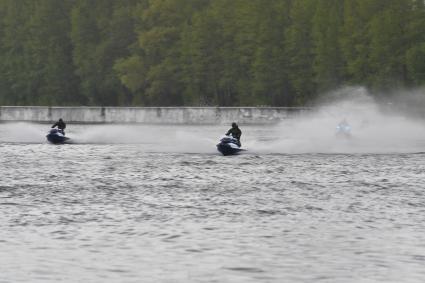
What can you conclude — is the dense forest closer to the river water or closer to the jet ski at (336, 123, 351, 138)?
the jet ski at (336, 123, 351, 138)

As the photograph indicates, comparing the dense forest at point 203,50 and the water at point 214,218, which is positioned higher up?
the dense forest at point 203,50

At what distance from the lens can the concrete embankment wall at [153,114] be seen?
4250 inches

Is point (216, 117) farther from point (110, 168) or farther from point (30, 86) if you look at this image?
point (110, 168)

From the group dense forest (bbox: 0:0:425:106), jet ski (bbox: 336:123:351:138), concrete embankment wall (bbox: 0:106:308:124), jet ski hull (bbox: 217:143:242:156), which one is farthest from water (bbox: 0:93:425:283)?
concrete embankment wall (bbox: 0:106:308:124)

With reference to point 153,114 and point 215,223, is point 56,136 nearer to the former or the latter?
point 215,223

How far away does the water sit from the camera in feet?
71.6

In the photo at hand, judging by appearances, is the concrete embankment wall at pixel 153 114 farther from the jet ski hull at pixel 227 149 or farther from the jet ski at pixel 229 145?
the jet ski at pixel 229 145

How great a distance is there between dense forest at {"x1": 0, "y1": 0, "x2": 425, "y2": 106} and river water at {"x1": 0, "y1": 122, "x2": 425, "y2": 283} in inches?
1804

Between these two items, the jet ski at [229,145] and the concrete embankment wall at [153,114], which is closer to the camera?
the jet ski at [229,145]

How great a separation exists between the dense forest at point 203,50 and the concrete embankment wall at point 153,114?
479cm

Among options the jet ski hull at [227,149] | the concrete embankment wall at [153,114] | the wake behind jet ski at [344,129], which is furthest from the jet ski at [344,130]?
the concrete embankment wall at [153,114]

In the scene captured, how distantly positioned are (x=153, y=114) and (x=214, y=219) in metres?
90.0

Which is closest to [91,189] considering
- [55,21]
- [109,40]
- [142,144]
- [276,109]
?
[142,144]

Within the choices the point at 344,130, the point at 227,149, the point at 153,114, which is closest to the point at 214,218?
the point at 227,149
